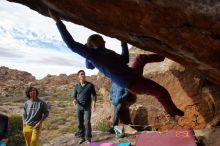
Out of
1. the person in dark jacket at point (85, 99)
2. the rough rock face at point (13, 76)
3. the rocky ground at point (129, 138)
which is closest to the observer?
the rocky ground at point (129, 138)

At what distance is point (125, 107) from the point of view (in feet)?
47.9

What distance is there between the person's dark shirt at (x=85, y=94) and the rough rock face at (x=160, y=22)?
409cm

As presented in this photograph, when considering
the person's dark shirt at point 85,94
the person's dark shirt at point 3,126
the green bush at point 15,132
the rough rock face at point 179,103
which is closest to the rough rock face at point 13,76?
the green bush at point 15,132

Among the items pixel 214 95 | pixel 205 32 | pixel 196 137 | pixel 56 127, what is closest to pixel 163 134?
pixel 196 137

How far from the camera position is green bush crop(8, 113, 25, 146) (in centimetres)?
2550

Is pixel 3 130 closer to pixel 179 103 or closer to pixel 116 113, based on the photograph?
pixel 116 113

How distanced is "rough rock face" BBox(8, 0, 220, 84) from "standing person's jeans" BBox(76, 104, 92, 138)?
4.48 meters

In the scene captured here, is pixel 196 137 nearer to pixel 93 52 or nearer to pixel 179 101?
pixel 179 101

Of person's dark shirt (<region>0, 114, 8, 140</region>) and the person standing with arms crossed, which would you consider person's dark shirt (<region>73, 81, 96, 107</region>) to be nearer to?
the person standing with arms crossed

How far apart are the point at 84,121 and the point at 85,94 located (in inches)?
32.3

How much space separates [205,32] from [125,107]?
8470mm

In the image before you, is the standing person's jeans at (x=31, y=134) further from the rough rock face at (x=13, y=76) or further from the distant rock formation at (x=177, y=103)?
the rough rock face at (x=13, y=76)

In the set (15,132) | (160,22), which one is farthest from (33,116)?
(15,132)

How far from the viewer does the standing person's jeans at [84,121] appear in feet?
41.3
